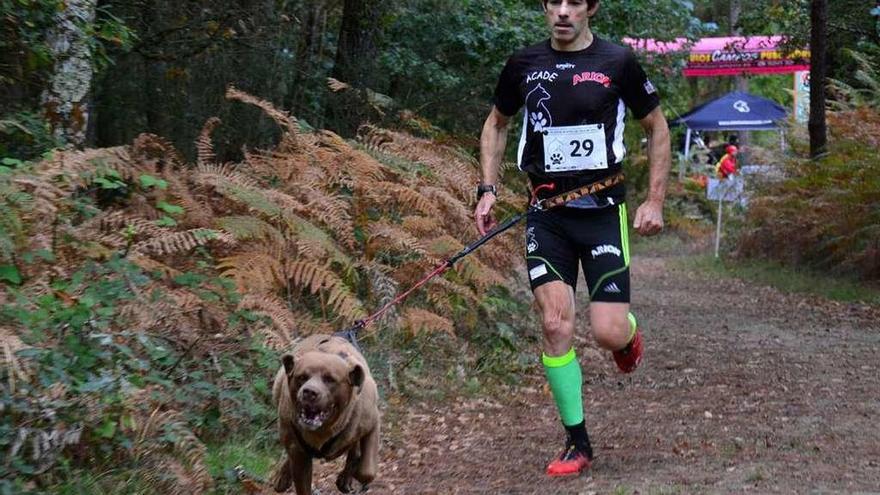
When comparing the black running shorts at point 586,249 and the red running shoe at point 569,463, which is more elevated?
the black running shorts at point 586,249

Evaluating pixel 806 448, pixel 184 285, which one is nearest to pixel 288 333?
pixel 184 285

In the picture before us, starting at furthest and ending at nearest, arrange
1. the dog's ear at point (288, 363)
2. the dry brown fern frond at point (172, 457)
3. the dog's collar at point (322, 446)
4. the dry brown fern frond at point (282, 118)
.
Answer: the dry brown fern frond at point (282, 118)
the dry brown fern frond at point (172, 457)
the dog's collar at point (322, 446)
the dog's ear at point (288, 363)

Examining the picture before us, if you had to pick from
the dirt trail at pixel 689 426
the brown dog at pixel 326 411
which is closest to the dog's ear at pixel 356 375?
the brown dog at pixel 326 411

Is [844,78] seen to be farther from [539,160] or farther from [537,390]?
[539,160]

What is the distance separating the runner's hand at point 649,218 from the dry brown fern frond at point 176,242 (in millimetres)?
2353

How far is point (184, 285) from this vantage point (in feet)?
22.7

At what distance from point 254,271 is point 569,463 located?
2264 millimetres

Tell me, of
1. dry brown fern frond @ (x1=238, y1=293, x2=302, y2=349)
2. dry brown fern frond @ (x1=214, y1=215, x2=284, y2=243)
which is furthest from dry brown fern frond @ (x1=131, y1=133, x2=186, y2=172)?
dry brown fern frond @ (x1=238, y1=293, x2=302, y2=349)

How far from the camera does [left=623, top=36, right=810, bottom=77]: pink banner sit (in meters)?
19.2

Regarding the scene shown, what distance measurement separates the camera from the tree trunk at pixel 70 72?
8023 mm

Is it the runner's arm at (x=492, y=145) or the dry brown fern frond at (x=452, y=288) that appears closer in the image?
the runner's arm at (x=492, y=145)

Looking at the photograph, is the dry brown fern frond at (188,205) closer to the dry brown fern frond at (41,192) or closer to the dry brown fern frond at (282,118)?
the dry brown fern frond at (282,118)

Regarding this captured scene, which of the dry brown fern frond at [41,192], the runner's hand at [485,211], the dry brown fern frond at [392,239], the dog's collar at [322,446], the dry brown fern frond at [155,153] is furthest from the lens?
the dry brown fern frond at [392,239]

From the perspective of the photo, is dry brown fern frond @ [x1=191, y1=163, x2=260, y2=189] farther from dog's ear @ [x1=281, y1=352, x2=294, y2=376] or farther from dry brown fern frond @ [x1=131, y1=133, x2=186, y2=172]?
dog's ear @ [x1=281, y1=352, x2=294, y2=376]
